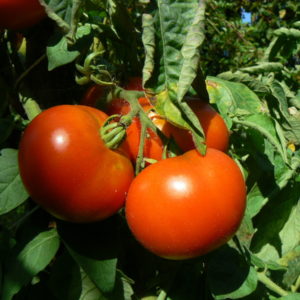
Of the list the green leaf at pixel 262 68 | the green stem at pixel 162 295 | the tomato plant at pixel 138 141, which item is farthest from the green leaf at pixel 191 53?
the green leaf at pixel 262 68

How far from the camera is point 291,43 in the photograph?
1.13 m

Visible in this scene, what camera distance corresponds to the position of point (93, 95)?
26.1 inches

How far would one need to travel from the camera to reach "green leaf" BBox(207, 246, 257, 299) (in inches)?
27.0

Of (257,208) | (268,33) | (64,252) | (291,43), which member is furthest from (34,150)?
(268,33)

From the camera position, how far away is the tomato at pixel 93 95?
0.66 meters

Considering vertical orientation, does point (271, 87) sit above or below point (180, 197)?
below

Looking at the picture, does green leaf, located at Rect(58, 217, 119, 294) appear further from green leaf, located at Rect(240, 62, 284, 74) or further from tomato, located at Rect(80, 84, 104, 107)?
green leaf, located at Rect(240, 62, 284, 74)

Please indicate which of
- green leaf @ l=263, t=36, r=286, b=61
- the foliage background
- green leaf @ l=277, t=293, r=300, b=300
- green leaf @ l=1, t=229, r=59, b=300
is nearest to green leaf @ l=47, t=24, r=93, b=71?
the foliage background

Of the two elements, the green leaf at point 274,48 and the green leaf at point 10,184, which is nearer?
the green leaf at point 10,184

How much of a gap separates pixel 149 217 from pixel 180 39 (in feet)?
0.70

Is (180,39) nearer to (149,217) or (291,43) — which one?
(149,217)

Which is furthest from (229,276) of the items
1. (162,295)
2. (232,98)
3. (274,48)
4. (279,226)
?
(274,48)

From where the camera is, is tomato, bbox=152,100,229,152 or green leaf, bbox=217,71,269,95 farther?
green leaf, bbox=217,71,269,95

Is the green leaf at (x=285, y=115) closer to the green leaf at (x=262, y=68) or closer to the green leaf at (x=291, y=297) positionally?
the green leaf at (x=262, y=68)
